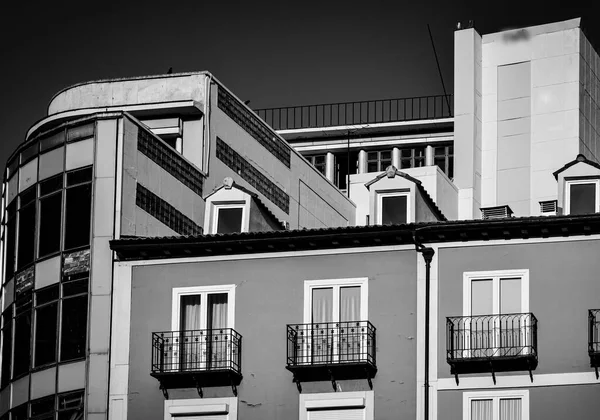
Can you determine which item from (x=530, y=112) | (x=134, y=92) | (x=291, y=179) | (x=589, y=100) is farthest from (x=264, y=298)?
(x=589, y=100)

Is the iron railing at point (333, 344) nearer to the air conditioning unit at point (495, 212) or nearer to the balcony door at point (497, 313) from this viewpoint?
the balcony door at point (497, 313)

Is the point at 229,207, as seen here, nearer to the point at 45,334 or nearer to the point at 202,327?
the point at 202,327

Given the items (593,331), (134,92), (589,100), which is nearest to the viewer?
(593,331)

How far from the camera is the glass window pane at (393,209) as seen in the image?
186ft

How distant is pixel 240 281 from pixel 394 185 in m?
6.28

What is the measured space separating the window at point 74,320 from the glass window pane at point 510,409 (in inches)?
528

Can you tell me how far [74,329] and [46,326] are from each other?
4.09 feet

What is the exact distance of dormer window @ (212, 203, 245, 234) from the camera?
191 feet

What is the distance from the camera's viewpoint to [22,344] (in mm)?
57188

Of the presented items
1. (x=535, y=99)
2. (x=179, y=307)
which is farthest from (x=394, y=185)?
(x=535, y=99)

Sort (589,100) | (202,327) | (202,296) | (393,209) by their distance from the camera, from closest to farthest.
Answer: (202,327)
(202,296)
(393,209)
(589,100)

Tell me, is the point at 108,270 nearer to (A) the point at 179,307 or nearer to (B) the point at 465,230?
(A) the point at 179,307

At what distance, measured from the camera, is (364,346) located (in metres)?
52.2

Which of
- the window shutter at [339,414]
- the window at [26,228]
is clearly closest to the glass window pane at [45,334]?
the window at [26,228]
